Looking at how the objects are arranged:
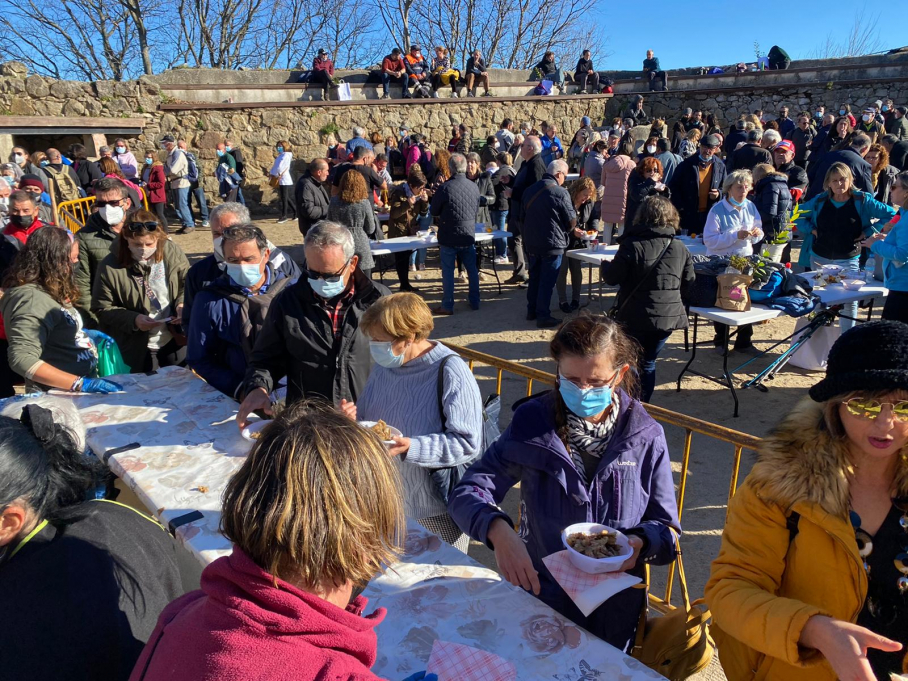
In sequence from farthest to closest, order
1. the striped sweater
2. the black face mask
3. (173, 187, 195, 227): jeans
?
(173, 187, 195, 227): jeans
the black face mask
the striped sweater

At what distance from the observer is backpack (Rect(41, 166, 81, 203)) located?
11.0 meters

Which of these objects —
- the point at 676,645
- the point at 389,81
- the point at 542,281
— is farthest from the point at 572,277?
the point at 389,81

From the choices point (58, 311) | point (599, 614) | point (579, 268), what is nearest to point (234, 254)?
point (58, 311)

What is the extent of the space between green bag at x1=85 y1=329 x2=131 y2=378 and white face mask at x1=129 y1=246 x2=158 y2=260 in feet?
1.77

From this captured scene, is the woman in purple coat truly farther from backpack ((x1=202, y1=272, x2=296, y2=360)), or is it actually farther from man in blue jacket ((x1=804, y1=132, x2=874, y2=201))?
man in blue jacket ((x1=804, y1=132, x2=874, y2=201))

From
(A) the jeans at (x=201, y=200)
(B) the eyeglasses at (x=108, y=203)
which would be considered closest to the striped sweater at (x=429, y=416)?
(B) the eyeglasses at (x=108, y=203)

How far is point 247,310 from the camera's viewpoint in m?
3.37

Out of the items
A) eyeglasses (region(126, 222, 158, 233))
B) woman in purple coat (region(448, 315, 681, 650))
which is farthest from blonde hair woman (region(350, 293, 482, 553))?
eyeglasses (region(126, 222, 158, 233))

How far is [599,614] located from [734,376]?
467 centimetres

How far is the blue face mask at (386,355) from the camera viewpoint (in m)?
2.55

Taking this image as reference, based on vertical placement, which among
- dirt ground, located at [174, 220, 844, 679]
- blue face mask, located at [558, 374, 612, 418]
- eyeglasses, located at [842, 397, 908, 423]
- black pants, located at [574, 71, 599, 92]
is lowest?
dirt ground, located at [174, 220, 844, 679]

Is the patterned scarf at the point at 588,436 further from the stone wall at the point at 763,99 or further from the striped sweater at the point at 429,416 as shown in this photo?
the stone wall at the point at 763,99

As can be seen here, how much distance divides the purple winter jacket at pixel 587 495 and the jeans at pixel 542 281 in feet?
17.6

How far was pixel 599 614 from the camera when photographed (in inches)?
79.4
